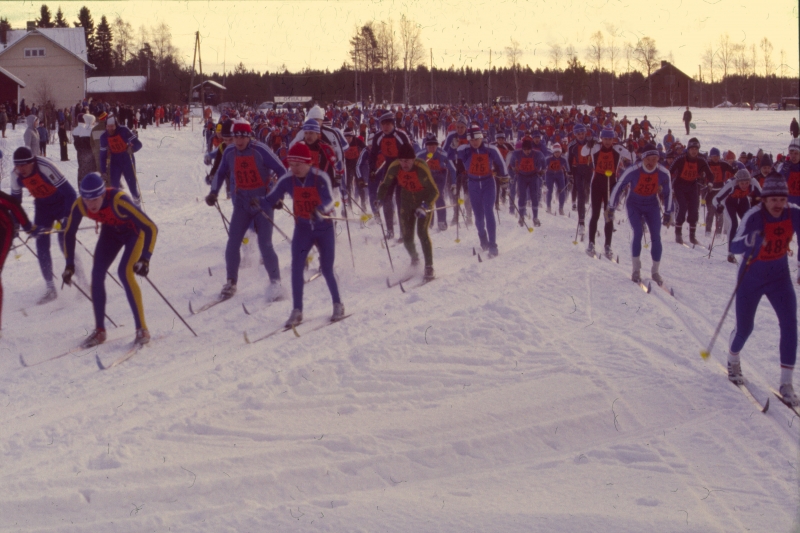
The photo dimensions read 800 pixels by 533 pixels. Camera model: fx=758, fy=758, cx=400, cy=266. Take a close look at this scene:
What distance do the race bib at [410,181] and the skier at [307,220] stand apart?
188cm

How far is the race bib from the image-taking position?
31.3 feet

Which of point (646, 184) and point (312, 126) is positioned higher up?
point (312, 126)

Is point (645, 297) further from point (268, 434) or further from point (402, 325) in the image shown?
point (268, 434)

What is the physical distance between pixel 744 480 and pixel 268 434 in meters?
3.13

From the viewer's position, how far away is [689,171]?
1347cm

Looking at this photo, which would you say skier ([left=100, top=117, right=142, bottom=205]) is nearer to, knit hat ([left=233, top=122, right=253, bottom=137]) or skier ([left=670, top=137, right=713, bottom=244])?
knit hat ([left=233, top=122, right=253, bottom=137])

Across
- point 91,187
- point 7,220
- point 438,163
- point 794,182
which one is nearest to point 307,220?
point 91,187

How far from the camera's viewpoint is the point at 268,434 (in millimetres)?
5336

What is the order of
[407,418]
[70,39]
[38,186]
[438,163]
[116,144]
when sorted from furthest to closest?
A: [70,39] → [438,163] → [116,144] → [38,186] → [407,418]

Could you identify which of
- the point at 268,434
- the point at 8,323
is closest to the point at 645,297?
the point at 268,434

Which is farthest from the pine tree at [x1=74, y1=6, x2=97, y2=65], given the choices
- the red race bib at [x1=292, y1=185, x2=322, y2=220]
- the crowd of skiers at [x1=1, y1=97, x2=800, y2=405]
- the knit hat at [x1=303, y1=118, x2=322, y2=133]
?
the red race bib at [x1=292, y1=185, x2=322, y2=220]

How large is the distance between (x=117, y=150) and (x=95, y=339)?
232 inches

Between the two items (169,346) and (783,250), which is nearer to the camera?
(783,250)

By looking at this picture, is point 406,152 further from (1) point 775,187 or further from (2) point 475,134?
(1) point 775,187
